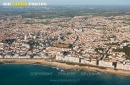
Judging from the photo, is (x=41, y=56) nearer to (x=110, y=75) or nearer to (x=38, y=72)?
(x=38, y=72)

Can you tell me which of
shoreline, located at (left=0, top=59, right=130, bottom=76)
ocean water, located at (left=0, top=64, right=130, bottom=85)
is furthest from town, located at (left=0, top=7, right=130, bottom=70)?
ocean water, located at (left=0, top=64, right=130, bottom=85)

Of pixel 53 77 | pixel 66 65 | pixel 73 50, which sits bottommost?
pixel 53 77

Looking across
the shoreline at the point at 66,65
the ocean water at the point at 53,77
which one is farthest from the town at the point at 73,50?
the ocean water at the point at 53,77

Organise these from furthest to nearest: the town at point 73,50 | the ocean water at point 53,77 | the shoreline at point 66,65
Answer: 1. the town at point 73,50
2. the shoreline at point 66,65
3. the ocean water at point 53,77

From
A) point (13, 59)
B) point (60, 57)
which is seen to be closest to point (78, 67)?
point (60, 57)

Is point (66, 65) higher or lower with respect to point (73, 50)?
lower

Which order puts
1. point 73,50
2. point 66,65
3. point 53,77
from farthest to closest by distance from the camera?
1. point 73,50
2. point 66,65
3. point 53,77

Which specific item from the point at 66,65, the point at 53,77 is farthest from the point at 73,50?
the point at 53,77

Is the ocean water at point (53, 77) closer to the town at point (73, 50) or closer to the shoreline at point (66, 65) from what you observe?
the shoreline at point (66, 65)

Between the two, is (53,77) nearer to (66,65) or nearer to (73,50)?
(66,65)
